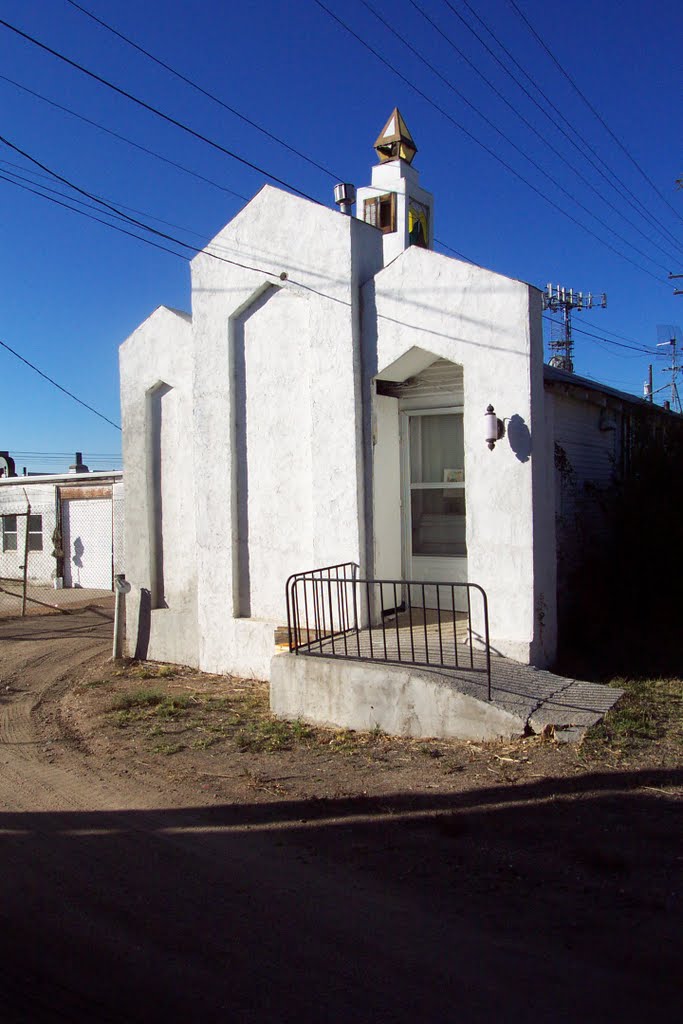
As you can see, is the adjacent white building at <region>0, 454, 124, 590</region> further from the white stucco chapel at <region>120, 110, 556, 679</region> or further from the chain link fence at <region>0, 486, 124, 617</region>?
the white stucco chapel at <region>120, 110, 556, 679</region>

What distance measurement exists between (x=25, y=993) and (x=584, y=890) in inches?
101

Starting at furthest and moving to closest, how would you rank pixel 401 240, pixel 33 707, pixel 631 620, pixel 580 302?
pixel 580 302, pixel 401 240, pixel 631 620, pixel 33 707

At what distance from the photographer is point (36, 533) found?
20.7 metres

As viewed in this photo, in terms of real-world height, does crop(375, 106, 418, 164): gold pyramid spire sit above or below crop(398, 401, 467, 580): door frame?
above

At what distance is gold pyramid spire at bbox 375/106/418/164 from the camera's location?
34.1ft

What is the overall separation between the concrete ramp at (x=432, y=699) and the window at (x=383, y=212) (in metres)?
5.64

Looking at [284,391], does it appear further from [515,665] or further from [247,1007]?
[247,1007]

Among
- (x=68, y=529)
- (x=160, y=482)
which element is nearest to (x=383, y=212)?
(x=160, y=482)

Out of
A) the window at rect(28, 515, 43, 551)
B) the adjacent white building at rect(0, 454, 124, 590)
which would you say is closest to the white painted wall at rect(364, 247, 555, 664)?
the adjacent white building at rect(0, 454, 124, 590)

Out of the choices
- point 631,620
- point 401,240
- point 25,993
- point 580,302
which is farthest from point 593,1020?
point 580,302

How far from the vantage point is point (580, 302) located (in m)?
47.3

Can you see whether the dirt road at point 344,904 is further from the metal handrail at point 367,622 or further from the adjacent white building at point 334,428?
the adjacent white building at point 334,428

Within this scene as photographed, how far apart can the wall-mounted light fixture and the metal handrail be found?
140 centimetres

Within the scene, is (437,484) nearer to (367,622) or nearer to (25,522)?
(367,622)
